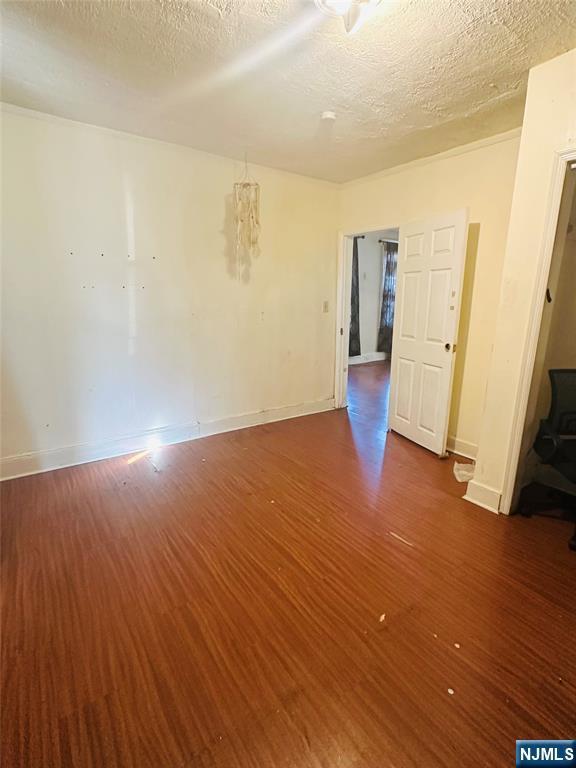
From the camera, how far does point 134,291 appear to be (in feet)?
10.3

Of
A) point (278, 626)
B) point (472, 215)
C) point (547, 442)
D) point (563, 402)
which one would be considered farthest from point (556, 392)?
point (278, 626)

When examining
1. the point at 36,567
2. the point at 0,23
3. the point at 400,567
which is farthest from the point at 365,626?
the point at 0,23

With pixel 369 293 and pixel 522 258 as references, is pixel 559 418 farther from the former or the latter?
pixel 369 293

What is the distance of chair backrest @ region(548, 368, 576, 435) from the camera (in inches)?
90.4

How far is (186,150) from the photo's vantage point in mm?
3172

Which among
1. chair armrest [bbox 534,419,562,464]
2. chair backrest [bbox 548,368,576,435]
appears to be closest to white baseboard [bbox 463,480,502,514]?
chair armrest [bbox 534,419,562,464]

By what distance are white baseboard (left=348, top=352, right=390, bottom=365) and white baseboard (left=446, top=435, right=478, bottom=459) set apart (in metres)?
4.23

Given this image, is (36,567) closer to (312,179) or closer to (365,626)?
(365,626)

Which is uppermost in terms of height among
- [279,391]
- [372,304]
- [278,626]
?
[372,304]

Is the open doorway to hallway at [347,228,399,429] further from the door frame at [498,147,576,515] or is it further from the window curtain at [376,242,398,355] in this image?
the door frame at [498,147,576,515]

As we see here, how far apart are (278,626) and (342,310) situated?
351 cm

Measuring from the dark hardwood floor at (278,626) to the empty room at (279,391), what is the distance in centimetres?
1

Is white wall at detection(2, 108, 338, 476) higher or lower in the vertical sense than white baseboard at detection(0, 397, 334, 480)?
higher

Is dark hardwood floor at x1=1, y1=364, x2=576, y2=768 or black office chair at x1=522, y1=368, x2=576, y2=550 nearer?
dark hardwood floor at x1=1, y1=364, x2=576, y2=768
